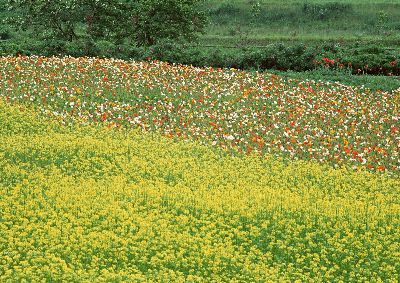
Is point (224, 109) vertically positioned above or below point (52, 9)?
below

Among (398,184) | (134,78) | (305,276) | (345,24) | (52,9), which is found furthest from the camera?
(345,24)

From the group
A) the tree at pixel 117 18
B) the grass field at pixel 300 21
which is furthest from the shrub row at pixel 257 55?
the grass field at pixel 300 21

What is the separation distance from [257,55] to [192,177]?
588 inches

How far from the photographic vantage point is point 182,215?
13570 mm

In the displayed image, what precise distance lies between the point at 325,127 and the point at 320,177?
4037 mm

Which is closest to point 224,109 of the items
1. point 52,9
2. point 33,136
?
point 33,136

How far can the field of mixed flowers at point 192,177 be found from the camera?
1192 centimetres

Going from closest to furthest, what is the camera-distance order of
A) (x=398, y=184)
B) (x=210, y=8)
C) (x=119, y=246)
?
(x=119, y=246), (x=398, y=184), (x=210, y=8)

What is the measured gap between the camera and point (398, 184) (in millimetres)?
16125

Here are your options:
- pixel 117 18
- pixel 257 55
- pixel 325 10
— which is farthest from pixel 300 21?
pixel 257 55

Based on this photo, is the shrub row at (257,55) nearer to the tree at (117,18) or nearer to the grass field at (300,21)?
the tree at (117,18)

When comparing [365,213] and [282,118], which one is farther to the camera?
[282,118]

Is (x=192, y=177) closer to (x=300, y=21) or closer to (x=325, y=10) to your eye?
(x=300, y=21)

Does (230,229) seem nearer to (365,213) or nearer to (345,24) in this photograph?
(365,213)
